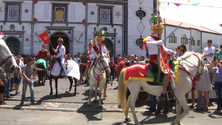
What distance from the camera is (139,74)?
540 cm

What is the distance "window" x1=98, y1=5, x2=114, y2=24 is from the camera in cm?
2312

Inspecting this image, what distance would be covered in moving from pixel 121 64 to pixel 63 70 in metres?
3.20

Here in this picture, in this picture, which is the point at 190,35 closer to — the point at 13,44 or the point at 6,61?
the point at 13,44

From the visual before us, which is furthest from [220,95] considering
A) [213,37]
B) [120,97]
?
[213,37]

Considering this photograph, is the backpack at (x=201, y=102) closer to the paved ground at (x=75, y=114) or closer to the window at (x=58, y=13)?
the paved ground at (x=75, y=114)

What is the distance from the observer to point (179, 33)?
106ft

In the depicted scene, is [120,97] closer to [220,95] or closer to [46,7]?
[220,95]

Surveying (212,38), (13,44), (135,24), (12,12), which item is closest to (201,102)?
(135,24)

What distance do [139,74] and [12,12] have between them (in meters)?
22.0

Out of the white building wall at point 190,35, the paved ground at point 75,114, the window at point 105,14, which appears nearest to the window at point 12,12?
the window at point 105,14

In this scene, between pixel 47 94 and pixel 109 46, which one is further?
pixel 109 46

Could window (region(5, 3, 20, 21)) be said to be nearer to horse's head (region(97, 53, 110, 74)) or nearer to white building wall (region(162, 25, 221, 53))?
horse's head (region(97, 53, 110, 74))

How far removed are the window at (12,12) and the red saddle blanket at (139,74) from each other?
69.2 feet

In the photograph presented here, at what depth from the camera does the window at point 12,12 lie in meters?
22.1
